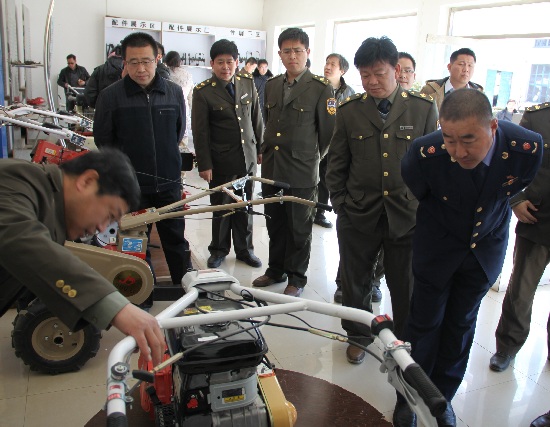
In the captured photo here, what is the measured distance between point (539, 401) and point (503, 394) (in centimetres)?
16

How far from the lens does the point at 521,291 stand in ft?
8.53

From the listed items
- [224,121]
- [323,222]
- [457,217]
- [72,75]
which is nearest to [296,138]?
[224,121]

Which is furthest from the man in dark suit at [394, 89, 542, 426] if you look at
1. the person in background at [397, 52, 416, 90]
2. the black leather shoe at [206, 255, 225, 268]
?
the person in background at [397, 52, 416, 90]

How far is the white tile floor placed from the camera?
7.11ft

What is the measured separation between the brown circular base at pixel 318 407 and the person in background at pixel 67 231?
80 centimetres

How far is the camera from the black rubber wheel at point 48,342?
231 centimetres

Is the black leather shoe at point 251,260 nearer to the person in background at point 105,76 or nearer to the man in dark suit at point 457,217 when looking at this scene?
the man in dark suit at point 457,217

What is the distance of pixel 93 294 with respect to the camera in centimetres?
104

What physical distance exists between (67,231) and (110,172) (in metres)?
0.20

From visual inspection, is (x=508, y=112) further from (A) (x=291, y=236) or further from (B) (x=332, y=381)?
(B) (x=332, y=381)

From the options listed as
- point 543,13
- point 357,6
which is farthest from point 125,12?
point 543,13

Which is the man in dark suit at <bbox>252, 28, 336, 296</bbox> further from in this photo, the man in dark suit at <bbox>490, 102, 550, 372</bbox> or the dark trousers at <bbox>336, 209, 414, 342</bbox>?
the man in dark suit at <bbox>490, 102, 550, 372</bbox>

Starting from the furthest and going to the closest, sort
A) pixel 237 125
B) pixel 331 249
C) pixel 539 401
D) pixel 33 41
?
pixel 33 41 → pixel 331 249 → pixel 237 125 → pixel 539 401

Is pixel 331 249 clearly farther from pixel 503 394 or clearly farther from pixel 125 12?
pixel 125 12
